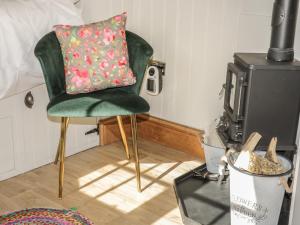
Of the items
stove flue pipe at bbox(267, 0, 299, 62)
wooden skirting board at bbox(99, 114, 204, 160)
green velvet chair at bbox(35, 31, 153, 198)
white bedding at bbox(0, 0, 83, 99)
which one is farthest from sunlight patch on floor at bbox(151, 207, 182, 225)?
white bedding at bbox(0, 0, 83, 99)

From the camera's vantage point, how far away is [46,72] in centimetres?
216

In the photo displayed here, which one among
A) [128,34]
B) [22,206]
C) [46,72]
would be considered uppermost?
[128,34]

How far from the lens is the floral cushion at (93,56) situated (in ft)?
7.25

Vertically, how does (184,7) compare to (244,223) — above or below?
above

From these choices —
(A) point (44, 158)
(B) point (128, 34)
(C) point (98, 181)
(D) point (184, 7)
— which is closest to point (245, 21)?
(D) point (184, 7)

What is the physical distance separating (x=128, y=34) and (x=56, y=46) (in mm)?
414

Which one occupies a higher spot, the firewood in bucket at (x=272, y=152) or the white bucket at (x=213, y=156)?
the firewood in bucket at (x=272, y=152)

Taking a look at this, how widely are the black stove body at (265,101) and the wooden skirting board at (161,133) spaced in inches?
24.6

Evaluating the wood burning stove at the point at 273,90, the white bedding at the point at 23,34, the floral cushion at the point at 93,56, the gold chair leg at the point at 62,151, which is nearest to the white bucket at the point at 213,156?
the wood burning stove at the point at 273,90

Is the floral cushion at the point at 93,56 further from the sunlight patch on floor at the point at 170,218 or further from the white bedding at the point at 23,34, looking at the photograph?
the sunlight patch on floor at the point at 170,218

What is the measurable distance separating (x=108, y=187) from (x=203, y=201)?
0.52 meters

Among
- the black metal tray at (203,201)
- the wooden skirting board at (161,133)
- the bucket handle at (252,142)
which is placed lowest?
the black metal tray at (203,201)

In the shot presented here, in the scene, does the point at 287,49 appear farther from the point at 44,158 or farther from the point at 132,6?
the point at 44,158

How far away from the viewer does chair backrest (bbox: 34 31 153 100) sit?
217cm
